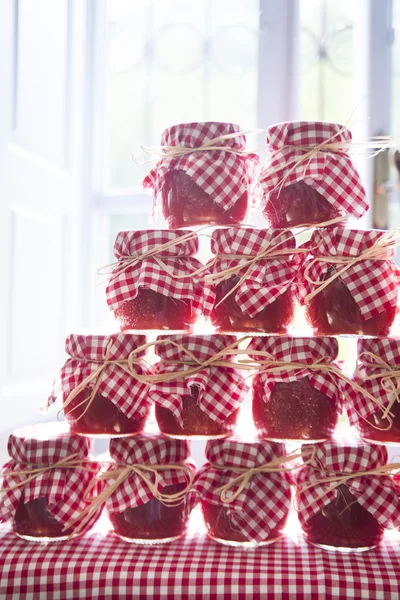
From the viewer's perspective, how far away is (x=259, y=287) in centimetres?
108

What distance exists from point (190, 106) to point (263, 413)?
3.83 ft

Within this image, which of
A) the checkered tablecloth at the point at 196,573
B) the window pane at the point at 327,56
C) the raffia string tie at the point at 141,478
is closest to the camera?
the checkered tablecloth at the point at 196,573

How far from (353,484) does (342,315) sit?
28 centimetres

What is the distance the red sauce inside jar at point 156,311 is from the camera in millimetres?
1120

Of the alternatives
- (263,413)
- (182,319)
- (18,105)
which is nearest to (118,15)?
(18,105)

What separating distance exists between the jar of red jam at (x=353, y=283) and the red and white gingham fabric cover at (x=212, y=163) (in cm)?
18

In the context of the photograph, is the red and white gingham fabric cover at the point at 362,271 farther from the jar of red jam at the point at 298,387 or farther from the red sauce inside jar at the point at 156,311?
the red sauce inside jar at the point at 156,311

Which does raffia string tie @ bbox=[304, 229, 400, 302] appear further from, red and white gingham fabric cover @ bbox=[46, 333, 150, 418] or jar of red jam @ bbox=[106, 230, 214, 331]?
red and white gingham fabric cover @ bbox=[46, 333, 150, 418]

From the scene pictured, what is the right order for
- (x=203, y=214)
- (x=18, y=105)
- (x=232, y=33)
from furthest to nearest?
(x=232, y=33) → (x=18, y=105) → (x=203, y=214)

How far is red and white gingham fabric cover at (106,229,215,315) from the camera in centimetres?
110

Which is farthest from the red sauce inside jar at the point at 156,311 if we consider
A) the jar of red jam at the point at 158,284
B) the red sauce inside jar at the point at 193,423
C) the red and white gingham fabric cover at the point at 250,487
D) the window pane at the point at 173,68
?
the window pane at the point at 173,68

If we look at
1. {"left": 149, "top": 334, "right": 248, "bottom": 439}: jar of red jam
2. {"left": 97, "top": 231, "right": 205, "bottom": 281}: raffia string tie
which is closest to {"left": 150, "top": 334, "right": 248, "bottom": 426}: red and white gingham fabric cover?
{"left": 149, "top": 334, "right": 248, "bottom": 439}: jar of red jam

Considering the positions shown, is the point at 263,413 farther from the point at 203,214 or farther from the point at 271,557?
the point at 203,214

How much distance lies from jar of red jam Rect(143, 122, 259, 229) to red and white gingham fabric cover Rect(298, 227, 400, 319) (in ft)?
0.58
